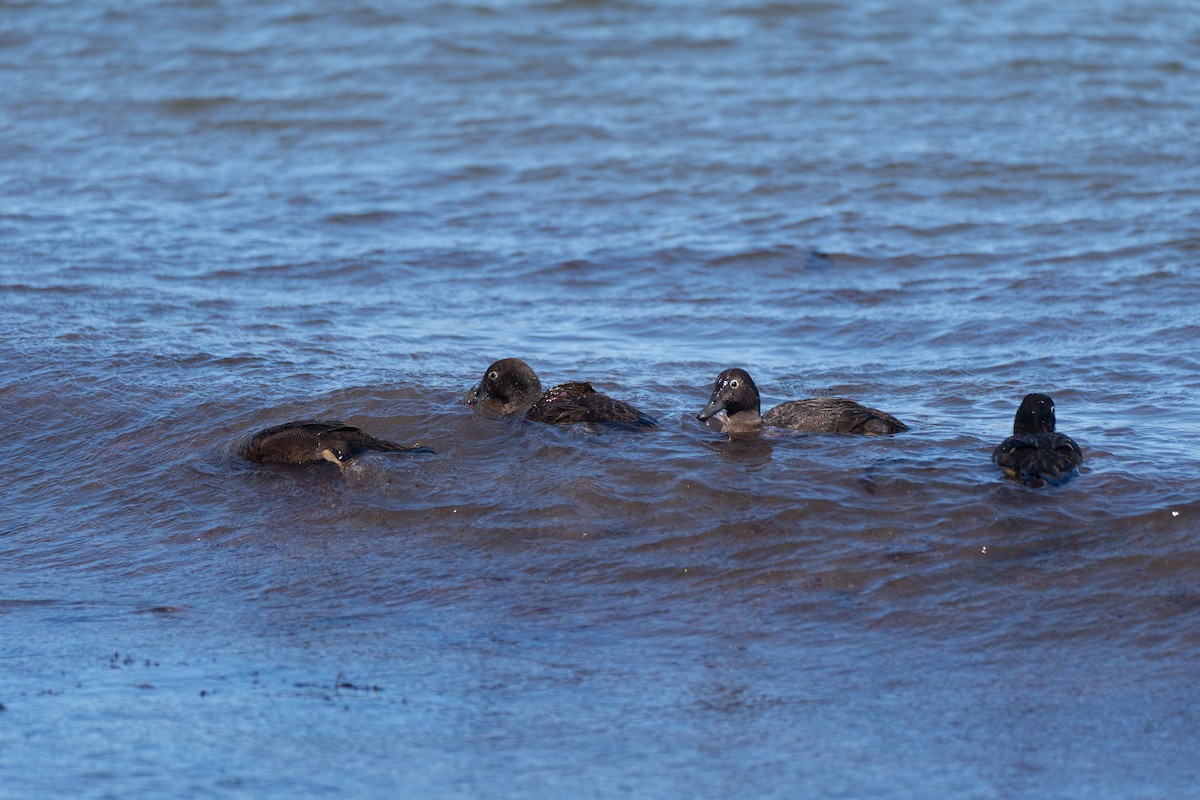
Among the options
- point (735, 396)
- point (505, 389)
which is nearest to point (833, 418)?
point (735, 396)

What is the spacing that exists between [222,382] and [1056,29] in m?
16.7

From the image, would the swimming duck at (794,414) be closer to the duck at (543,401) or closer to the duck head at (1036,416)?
the duck at (543,401)

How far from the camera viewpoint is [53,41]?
77.7 feet

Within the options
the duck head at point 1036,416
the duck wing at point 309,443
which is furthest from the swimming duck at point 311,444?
the duck head at point 1036,416

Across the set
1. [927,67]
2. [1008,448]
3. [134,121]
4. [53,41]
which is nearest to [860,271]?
[1008,448]

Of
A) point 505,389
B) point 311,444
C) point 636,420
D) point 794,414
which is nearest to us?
point 311,444

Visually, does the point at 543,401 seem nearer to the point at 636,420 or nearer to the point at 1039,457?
the point at 636,420

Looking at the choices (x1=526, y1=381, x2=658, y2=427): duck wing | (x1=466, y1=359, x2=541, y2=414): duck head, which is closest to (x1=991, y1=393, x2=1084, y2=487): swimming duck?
(x1=526, y1=381, x2=658, y2=427): duck wing

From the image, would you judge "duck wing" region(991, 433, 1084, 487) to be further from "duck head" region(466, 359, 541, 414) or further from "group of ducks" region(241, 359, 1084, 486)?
"duck head" region(466, 359, 541, 414)

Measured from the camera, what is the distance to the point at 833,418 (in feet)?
26.9

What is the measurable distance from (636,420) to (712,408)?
44cm

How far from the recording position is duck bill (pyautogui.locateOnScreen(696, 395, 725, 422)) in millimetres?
8352

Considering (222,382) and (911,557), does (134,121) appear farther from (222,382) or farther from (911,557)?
(911,557)

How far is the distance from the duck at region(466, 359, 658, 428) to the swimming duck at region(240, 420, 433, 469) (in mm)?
802
